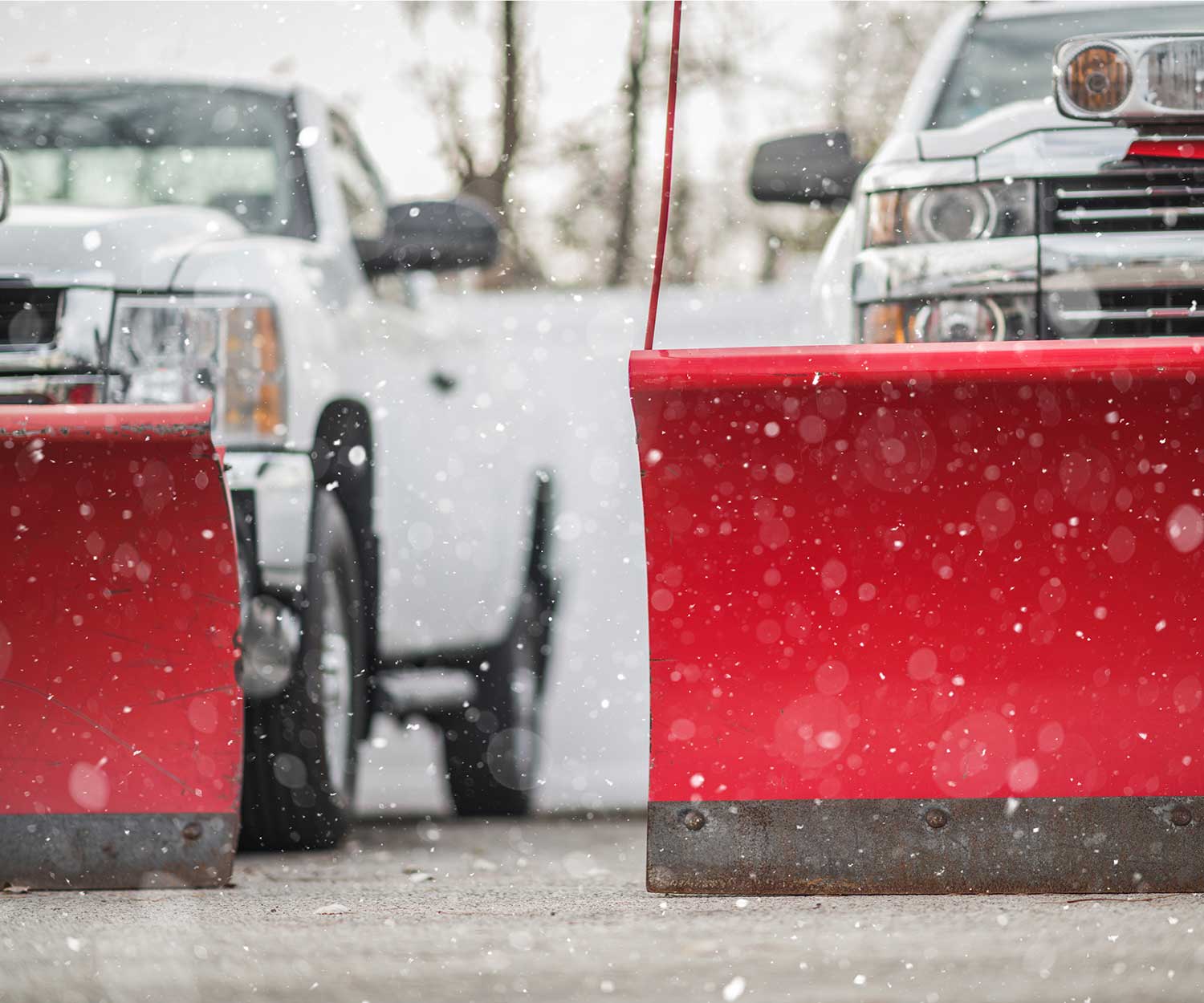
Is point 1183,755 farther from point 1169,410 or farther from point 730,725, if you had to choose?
point 730,725

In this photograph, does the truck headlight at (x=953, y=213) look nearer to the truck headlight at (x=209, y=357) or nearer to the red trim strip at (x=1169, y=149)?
the red trim strip at (x=1169, y=149)

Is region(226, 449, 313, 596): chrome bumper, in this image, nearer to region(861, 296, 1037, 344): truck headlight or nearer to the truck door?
the truck door

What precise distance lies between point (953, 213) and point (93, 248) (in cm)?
200

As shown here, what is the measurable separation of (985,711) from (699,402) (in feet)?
2.36

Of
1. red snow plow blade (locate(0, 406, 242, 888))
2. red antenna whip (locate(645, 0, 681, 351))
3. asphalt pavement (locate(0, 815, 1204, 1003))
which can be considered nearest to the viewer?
A: asphalt pavement (locate(0, 815, 1204, 1003))

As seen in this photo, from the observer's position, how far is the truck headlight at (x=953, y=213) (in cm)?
375

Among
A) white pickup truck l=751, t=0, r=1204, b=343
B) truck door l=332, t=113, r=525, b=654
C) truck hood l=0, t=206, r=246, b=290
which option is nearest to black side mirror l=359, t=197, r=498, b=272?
truck door l=332, t=113, r=525, b=654

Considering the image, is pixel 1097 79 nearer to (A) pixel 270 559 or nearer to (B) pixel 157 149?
(A) pixel 270 559

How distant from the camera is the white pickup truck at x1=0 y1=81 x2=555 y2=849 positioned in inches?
148

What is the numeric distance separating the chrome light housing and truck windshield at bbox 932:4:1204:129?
1052mm

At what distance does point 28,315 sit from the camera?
362 cm

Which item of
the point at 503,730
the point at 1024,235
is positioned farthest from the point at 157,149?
the point at 1024,235

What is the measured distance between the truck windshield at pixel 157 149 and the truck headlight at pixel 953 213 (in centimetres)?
172

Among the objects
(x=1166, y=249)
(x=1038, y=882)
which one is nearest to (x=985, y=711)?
(x=1038, y=882)
